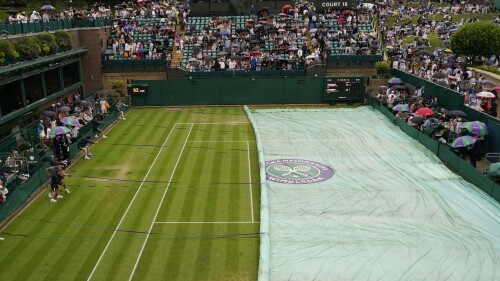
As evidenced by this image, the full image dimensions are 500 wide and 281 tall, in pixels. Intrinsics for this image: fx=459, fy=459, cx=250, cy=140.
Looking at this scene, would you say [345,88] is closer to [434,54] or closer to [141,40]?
[434,54]

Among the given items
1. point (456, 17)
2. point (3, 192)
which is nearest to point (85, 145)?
point (3, 192)

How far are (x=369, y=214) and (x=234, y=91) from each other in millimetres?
23736

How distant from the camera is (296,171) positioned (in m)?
23.3

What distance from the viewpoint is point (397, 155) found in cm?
2545

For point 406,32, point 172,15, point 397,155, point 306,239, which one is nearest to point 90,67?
point 172,15

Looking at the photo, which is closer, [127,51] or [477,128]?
[477,128]

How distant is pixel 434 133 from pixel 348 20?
993 inches

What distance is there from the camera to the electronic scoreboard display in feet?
130

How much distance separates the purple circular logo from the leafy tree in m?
26.1

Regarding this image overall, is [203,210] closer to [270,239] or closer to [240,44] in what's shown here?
[270,239]

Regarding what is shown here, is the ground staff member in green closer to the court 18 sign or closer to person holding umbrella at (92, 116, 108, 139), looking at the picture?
person holding umbrella at (92, 116, 108, 139)

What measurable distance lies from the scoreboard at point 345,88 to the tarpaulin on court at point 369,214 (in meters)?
11.3

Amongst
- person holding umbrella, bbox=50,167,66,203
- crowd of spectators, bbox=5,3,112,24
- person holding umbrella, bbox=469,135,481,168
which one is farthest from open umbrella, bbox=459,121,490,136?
crowd of spectators, bbox=5,3,112,24

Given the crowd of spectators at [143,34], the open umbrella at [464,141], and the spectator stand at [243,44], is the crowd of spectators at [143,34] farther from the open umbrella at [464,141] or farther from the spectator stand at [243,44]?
the open umbrella at [464,141]
